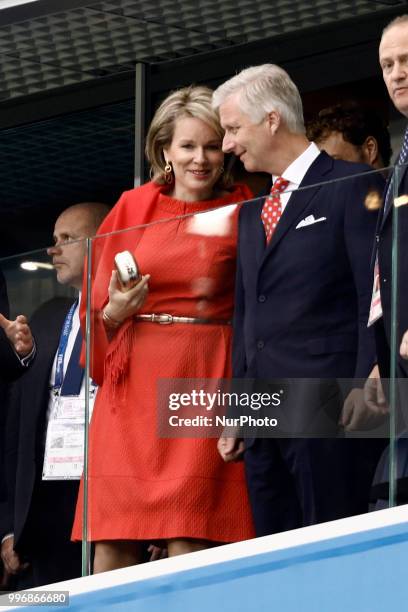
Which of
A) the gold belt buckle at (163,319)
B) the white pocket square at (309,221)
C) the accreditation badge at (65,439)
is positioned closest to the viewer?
the white pocket square at (309,221)

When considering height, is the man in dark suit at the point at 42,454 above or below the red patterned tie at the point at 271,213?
below

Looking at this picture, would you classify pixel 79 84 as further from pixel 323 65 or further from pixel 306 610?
pixel 306 610

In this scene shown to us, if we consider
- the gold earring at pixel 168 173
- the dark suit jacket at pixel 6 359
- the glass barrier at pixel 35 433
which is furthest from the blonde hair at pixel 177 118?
the dark suit jacket at pixel 6 359

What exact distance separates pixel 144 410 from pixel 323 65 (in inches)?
127

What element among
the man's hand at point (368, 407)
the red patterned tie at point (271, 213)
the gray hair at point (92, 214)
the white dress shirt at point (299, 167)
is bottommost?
the man's hand at point (368, 407)

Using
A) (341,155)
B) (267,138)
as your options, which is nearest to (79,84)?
(341,155)

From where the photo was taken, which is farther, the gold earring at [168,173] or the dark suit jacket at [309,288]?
the gold earring at [168,173]

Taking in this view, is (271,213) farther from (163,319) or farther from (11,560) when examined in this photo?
(11,560)

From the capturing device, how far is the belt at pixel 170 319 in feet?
18.1

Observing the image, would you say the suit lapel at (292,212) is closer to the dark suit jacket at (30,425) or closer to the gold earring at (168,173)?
the gold earring at (168,173)

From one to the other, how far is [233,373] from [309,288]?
0.38m

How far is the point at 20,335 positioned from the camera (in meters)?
6.09

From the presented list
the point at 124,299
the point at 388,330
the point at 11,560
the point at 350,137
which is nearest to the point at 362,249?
the point at 388,330

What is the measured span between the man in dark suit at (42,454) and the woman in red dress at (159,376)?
110mm
